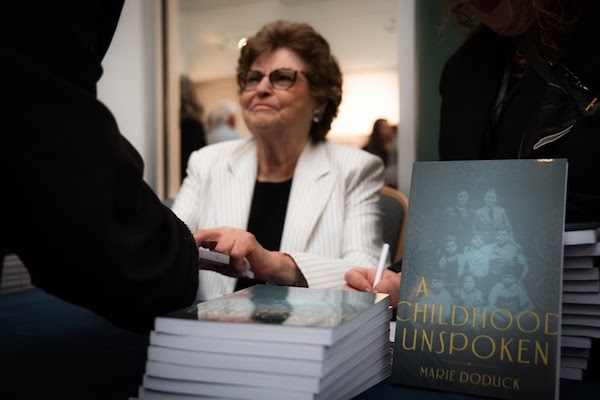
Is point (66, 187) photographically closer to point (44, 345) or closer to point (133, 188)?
point (133, 188)

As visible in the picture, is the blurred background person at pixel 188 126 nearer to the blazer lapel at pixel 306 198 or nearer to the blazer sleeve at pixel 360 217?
the blazer lapel at pixel 306 198

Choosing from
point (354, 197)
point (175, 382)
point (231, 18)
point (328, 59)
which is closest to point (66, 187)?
point (175, 382)

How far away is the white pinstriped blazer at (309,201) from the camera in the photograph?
5.71ft

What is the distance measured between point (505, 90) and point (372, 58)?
5.51 m

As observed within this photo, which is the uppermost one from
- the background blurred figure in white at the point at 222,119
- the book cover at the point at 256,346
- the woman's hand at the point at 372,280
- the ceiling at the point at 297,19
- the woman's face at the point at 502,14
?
the ceiling at the point at 297,19

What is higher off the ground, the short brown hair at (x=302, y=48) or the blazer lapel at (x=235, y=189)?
the short brown hair at (x=302, y=48)

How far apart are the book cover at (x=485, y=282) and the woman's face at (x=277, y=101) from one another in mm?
1194

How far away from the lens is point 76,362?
0.77 metres

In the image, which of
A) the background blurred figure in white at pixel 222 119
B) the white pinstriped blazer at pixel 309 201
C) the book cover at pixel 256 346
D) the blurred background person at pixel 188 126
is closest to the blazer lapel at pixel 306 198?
the white pinstriped blazer at pixel 309 201

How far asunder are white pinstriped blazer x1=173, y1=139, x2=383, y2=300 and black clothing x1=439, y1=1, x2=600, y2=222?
1.48ft

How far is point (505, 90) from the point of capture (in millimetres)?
1228

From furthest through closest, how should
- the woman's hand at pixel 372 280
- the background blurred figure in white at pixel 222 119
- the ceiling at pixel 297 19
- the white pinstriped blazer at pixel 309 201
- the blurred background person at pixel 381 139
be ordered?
Result: the ceiling at pixel 297 19
the background blurred figure in white at pixel 222 119
the blurred background person at pixel 381 139
the white pinstriped blazer at pixel 309 201
the woman's hand at pixel 372 280

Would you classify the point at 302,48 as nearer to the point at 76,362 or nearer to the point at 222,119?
the point at 76,362

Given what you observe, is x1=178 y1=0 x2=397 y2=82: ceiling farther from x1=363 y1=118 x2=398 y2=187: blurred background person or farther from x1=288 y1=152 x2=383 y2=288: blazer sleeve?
x1=288 y1=152 x2=383 y2=288: blazer sleeve
